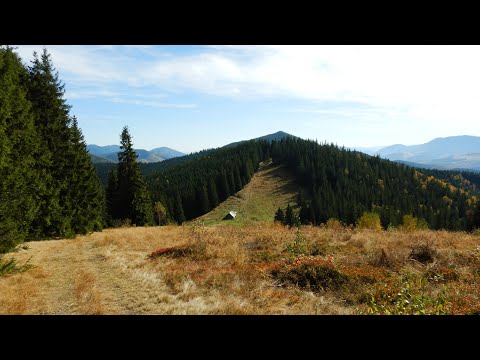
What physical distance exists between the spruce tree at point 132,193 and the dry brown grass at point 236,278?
30.0m

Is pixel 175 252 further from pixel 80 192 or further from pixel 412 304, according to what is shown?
pixel 80 192

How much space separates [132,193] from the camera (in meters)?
48.8

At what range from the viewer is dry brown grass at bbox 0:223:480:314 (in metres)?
9.23

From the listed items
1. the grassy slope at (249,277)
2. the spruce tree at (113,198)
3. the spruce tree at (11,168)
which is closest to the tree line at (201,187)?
the spruce tree at (113,198)

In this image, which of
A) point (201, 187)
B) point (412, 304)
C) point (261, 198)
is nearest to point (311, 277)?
point (412, 304)

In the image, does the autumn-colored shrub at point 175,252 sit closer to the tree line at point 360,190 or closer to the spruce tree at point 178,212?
the spruce tree at point 178,212

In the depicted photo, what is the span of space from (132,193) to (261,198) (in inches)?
3577

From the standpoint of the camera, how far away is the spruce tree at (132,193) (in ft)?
158

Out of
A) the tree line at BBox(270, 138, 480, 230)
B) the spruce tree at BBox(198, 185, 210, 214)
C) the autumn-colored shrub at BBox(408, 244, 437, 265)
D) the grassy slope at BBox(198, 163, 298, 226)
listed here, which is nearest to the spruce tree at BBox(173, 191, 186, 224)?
the grassy slope at BBox(198, 163, 298, 226)

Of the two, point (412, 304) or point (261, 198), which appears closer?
point (412, 304)
